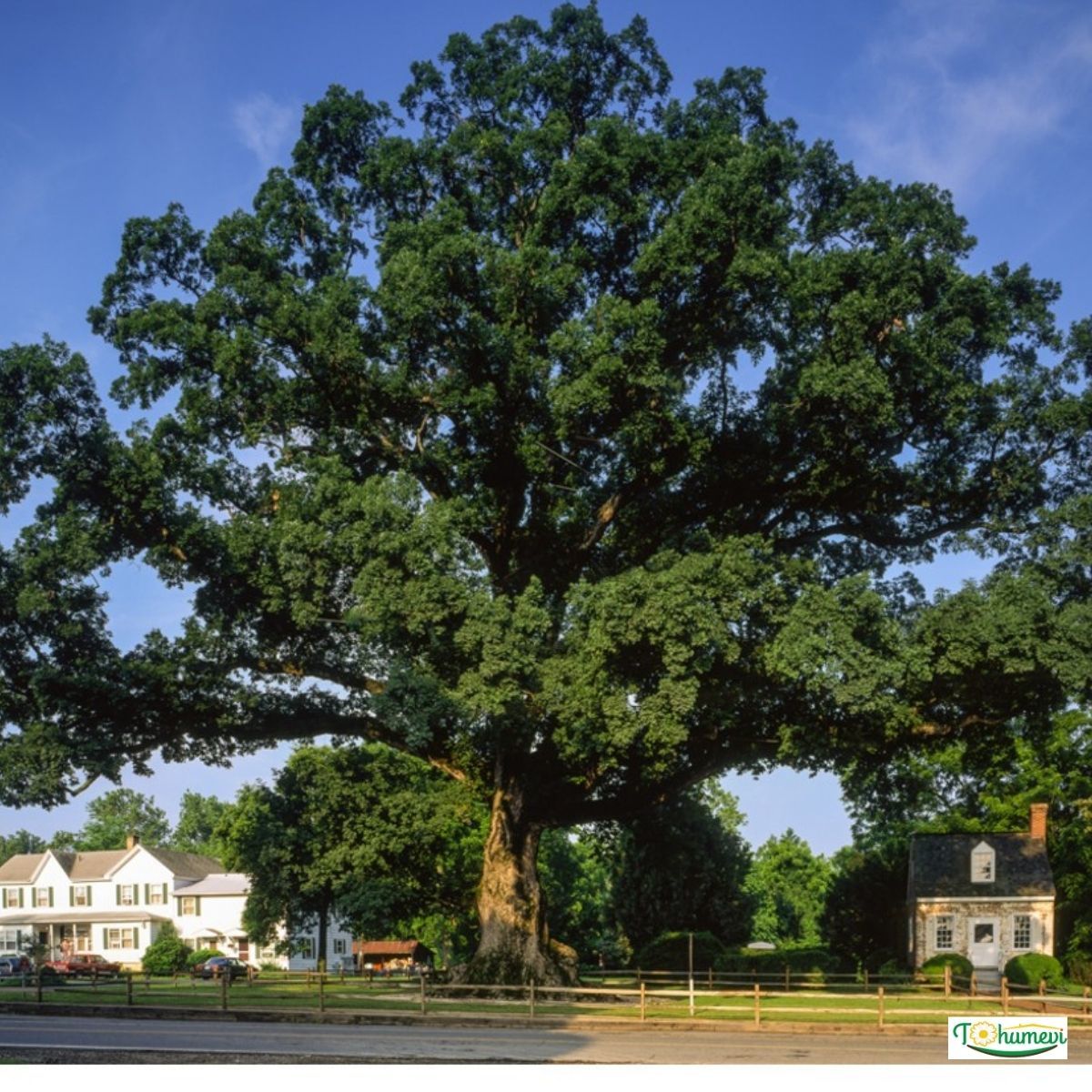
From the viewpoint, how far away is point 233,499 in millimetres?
39656

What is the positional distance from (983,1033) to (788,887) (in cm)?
8077

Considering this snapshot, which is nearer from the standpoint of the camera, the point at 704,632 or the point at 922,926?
the point at 704,632

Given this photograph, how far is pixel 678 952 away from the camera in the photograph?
56.2 metres

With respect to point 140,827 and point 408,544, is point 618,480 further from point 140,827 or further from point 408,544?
point 140,827

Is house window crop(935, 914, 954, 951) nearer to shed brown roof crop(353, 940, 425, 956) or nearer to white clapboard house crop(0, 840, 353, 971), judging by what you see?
white clapboard house crop(0, 840, 353, 971)

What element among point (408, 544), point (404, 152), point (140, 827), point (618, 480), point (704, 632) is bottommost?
point (140, 827)

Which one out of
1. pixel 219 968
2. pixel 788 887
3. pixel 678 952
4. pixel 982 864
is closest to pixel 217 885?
pixel 219 968

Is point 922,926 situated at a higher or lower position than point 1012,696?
lower

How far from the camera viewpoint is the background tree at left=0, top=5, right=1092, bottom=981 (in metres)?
34.9

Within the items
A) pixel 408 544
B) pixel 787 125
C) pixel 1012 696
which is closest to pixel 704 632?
pixel 408 544

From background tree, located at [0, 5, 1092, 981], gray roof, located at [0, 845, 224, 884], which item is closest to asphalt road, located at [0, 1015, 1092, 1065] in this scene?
background tree, located at [0, 5, 1092, 981]

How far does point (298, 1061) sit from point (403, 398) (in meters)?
19.2

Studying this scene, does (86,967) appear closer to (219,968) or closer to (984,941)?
(219,968)

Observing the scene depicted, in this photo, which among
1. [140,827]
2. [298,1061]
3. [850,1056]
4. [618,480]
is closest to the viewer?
[298,1061]
